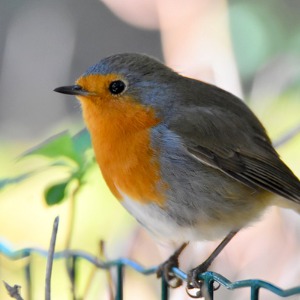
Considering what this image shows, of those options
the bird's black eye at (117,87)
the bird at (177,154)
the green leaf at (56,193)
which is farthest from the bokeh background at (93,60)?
the bird's black eye at (117,87)

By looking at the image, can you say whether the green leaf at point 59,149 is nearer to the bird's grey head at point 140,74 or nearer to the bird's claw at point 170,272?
the bird's grey head at point 140,74

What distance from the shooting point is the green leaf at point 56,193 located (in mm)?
2484

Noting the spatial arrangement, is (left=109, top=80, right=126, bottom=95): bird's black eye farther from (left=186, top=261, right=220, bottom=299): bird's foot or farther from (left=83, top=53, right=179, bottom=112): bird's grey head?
(left=186, top=261, right=220, bottom=299): bird's foot

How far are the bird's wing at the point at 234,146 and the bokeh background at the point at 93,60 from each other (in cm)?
35

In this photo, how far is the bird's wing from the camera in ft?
9.36

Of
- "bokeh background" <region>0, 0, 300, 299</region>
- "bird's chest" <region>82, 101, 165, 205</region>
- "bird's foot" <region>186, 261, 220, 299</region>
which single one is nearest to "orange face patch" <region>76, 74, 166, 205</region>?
"bird's chest" <region>82, 101, 165, 205</region>

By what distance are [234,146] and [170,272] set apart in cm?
46

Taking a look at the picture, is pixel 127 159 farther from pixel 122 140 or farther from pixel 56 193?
pixel 56 193

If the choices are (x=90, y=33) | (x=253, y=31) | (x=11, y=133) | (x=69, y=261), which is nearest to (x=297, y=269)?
(x=69, y=261)

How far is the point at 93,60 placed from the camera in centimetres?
598

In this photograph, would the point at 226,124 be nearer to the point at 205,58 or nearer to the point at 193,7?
the point at 205,58

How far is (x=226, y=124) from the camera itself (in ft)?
Result: 9.61

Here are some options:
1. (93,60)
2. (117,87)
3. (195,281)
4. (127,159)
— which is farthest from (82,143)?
(93,60)

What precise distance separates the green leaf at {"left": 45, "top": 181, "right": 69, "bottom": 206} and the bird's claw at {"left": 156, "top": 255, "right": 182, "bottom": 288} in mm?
500
